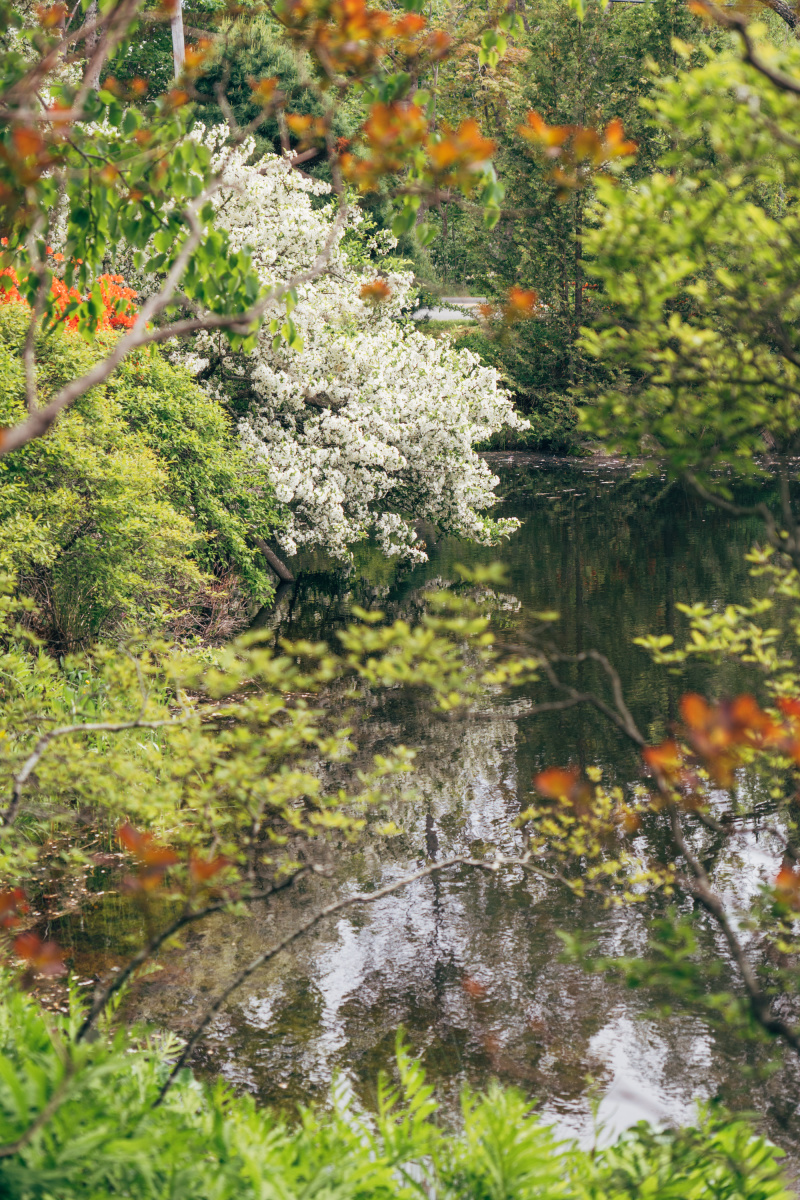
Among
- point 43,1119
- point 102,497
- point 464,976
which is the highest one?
point 102,497

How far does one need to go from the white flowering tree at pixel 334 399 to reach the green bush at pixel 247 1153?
11.8 metres

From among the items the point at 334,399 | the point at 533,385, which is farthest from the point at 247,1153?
the point at 533,385

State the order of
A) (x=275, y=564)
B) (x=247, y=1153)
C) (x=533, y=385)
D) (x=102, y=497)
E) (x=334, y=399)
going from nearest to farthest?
(x=247, y=1153)
(x=102, y=497)
(x=334, y=399)
(x=275, y=564)
(x=533, y=385)

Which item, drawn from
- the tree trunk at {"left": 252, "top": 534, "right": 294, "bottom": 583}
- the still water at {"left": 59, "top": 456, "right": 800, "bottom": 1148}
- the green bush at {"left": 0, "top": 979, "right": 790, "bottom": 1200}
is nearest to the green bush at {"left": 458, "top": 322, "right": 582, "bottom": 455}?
the tree trunk at {"left": 252, "top": 534, "right": 294, "bottom": 583}

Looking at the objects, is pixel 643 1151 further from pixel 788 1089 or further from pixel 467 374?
pixel 467 374

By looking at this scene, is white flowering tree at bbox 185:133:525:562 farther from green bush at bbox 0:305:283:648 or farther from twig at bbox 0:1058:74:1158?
twig at bbox 0:1058:74:1158

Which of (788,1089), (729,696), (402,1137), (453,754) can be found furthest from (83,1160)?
Result: (729,696)

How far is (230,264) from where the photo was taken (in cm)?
546

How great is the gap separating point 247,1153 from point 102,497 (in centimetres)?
817

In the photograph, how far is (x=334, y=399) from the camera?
56.3ft

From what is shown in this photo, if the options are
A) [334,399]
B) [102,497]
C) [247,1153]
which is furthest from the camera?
[334,399]

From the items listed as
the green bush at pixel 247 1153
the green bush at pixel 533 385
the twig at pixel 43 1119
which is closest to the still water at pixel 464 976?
the green bush at pixel 247 1153

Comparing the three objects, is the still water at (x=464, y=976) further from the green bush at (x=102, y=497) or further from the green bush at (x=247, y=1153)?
the green bush at (x=102, y=497)

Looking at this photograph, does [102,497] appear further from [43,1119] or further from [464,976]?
[43,1119]
